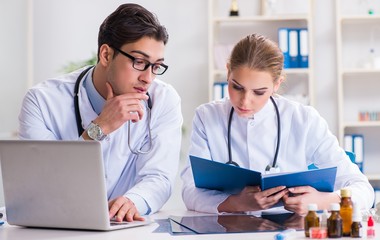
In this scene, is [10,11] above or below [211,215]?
above

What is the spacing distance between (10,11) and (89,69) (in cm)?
243

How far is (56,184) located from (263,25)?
329 centimetres

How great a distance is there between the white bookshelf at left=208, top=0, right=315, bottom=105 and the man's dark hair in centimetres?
245

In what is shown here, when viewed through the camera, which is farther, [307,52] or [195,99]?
[195,99]

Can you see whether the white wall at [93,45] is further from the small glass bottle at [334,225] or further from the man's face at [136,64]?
the small glass bottle at [334,225]

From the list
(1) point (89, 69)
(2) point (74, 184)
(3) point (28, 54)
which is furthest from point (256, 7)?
(2) point (74, 184)

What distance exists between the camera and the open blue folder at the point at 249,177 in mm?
2100

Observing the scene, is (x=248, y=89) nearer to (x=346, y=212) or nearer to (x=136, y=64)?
(x=136, y=64)

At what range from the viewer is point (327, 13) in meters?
4.91

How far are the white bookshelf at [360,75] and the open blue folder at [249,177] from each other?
270 centimetres

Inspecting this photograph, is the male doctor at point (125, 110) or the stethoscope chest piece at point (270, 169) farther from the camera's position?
the stethoscope chest piece at point (270, 169)

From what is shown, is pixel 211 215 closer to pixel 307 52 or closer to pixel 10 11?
pixel 307 52

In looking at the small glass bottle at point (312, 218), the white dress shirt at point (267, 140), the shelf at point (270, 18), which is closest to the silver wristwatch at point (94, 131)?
the white dress shirt at point (267, 140)

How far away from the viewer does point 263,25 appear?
4.97 m
